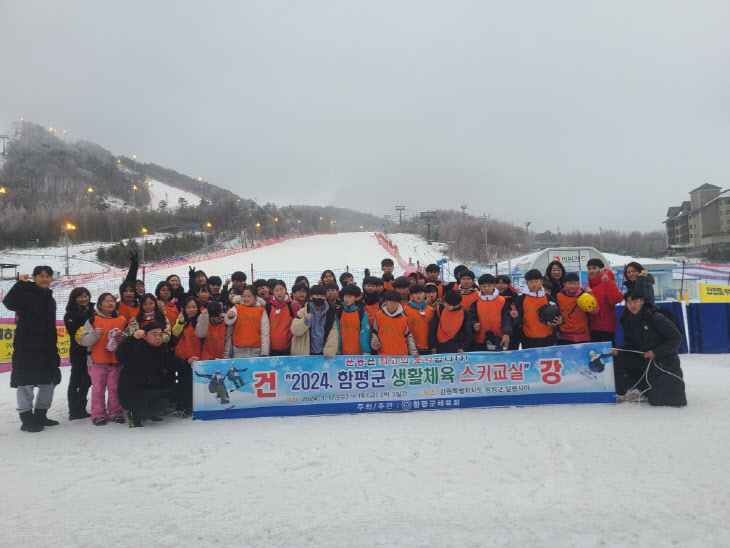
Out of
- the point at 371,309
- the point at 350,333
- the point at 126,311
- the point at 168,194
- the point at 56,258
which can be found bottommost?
the point at 350,333

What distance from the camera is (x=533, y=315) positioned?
542cm

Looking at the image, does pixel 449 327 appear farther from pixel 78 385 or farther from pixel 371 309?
pixel 78 385

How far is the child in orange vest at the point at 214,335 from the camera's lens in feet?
16.8

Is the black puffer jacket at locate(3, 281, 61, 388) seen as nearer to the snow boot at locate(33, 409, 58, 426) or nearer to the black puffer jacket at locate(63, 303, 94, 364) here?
the black puffer jacket at locate(63, 303, 94, 364)

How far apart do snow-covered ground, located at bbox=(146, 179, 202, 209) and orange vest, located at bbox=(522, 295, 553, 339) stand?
113738mm

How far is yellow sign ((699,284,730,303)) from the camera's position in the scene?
12336 millimetres

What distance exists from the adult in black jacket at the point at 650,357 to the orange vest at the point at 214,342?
16.0 feet

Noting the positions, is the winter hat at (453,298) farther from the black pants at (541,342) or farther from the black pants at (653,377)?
the black pants at (653,377)

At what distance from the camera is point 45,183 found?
91125 mm

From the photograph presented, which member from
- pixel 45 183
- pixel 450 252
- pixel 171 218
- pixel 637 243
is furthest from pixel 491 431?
pixel 45 183

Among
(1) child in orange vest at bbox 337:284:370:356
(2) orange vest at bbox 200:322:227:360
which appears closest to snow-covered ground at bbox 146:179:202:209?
(2) orange vest at bbox 200:322:227:360

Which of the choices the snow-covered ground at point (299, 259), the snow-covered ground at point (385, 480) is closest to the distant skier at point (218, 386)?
the snow-covered ground at point (385, 480)

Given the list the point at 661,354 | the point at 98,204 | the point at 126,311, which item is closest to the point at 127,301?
the point at 126,311

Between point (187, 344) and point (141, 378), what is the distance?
64 cm
